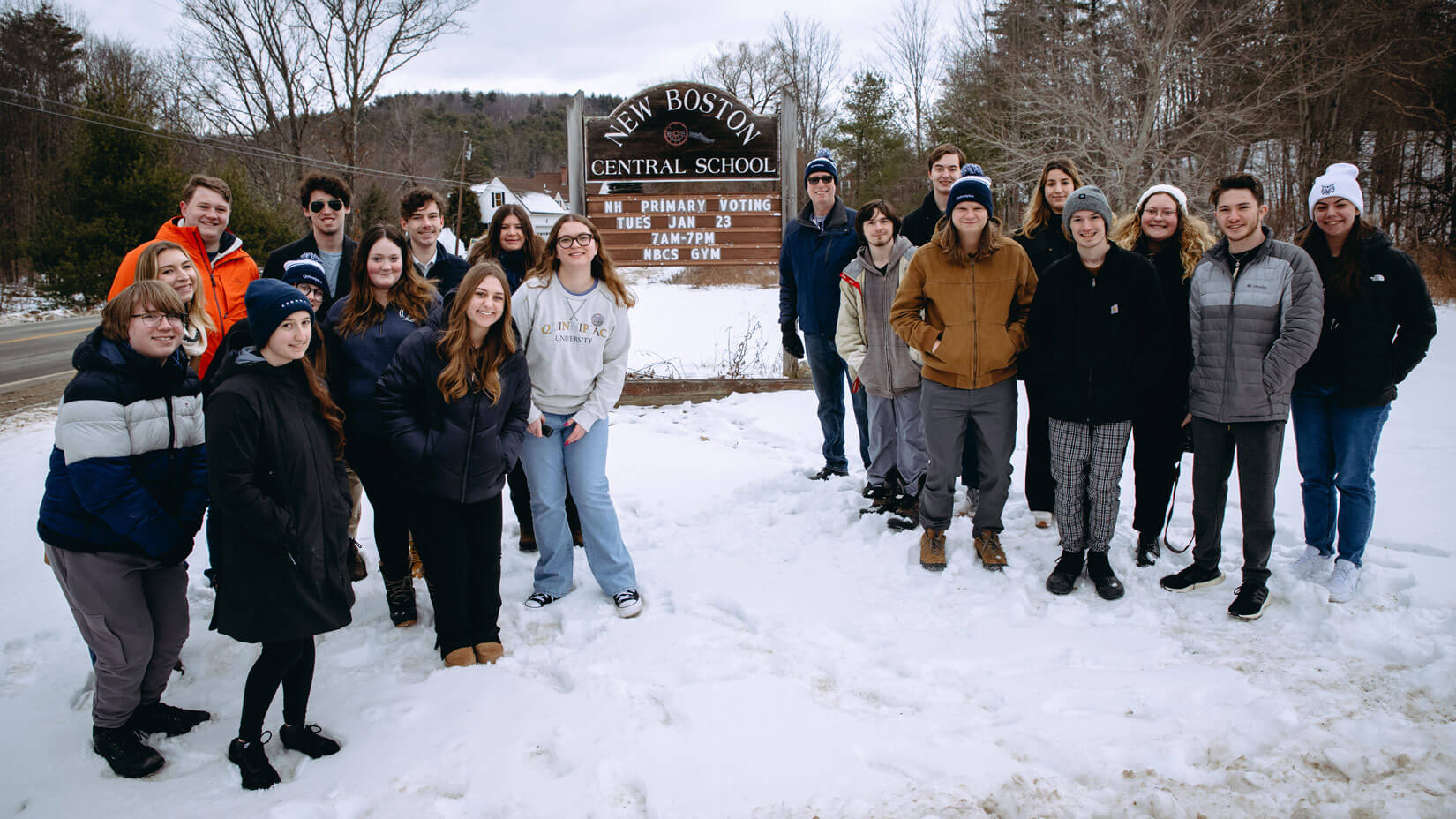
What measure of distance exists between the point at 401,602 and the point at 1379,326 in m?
4.72

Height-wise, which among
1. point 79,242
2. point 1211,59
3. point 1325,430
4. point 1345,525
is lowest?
point 1345,525

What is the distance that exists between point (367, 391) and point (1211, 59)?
1734cm

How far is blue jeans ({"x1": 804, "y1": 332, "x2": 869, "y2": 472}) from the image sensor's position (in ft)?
17.9

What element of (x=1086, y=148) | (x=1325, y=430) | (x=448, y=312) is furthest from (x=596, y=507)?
(x=1086, y=148)

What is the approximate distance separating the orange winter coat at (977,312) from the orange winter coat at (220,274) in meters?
3.38

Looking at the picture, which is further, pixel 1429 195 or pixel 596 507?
pixel 1429 195

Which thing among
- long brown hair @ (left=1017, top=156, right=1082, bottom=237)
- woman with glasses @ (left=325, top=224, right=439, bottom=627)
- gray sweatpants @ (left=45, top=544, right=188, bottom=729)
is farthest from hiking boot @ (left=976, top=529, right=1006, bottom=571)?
gray sweatpants @ (left=45, top=544, right=188, bottom=729)

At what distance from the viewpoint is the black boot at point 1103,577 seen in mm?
3699

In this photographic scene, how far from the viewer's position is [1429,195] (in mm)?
18125

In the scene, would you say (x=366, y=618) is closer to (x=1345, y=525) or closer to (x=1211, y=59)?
(x=1345, y=525)

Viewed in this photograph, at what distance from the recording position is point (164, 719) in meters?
2.86

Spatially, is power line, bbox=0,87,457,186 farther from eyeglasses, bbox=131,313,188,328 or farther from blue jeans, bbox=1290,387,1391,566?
blue jeans, bbox=1290,387,1391,566

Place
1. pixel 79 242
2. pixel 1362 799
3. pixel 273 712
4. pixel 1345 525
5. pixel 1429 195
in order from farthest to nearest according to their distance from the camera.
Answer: pixel 1429 195 → pixel 79 242 → pixel 1345 525 → pixel 273 712 → pixel 1362 799

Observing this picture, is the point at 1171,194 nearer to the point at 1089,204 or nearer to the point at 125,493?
the point at 1089,204
